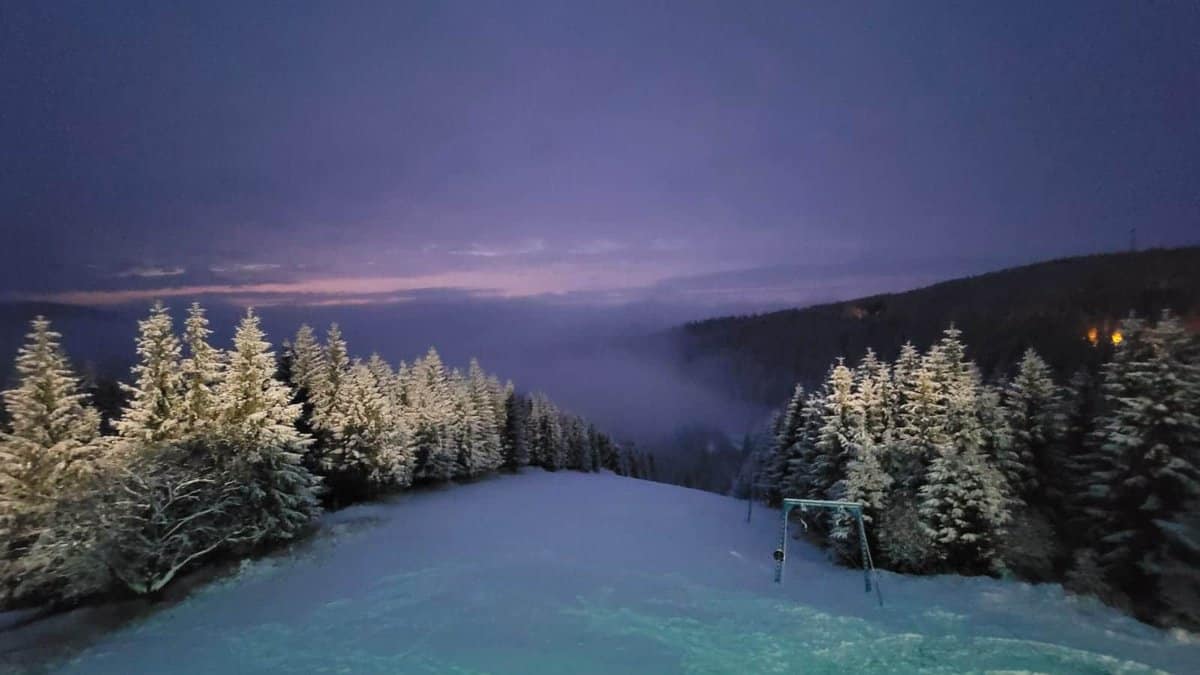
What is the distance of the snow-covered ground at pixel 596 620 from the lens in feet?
51.3

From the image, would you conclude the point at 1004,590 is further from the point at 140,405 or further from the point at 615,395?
the point at 615,395

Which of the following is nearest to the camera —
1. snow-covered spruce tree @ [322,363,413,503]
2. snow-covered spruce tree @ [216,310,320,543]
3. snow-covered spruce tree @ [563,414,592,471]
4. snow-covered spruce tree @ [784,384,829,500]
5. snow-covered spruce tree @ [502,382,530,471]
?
snow-covered spruce tree @ [216,310,320,543]

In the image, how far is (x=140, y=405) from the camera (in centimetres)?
2255

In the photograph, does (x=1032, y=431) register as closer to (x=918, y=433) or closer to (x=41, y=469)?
(x=918, y=433)

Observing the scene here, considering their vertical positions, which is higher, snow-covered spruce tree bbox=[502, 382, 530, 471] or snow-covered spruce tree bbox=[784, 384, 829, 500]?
snow-covered spruce tree bbox=[784, 384, 829, 500]

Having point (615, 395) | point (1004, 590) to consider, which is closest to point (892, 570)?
point (1004, 590)

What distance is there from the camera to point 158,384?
2298 centimetres

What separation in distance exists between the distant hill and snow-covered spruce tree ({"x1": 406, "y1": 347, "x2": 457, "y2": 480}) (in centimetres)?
3967

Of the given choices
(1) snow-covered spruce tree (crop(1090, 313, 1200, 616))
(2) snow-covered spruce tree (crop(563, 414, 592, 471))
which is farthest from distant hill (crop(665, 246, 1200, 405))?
(2) snow-covered spruce tree (crop(563, 414, 592, 471))

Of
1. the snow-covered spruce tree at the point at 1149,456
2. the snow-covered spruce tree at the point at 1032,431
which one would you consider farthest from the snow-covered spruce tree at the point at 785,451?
the snow-covered spruce tree at the point at 1149,456

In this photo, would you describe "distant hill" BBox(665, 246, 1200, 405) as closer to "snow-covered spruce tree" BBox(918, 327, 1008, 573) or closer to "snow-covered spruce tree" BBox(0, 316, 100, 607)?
"snow-covered spruce tree" BBox(918, 327, 1008, 573)

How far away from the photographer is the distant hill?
2153 inches

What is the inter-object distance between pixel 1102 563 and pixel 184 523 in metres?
32.0

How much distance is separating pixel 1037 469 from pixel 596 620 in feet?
68.6
